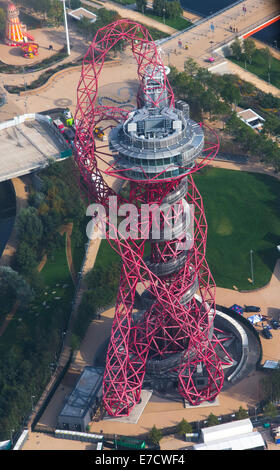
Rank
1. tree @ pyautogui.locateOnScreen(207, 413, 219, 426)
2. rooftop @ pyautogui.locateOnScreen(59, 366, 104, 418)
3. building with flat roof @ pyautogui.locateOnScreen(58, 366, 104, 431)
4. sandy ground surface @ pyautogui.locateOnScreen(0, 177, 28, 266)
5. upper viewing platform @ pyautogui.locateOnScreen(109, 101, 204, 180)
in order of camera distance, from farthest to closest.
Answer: sandy ground surface @ pyautogui.locateOnScreen(0, 177, 28, 266) < rooftop @ pyautogui.locateOnScreen(59, 366, 104, 418) < building with flat roof @ pyautogui.locateOnScreen(58, 366, 104, 431) < tree @ pyautogui.locateOnScreen(207, 413, 219, 426) < upper viewing platform @ pyautogui.locateOnScreen(109, 101, 204, 180)

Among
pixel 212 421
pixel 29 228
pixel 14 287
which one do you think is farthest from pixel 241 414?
pixel 29 228

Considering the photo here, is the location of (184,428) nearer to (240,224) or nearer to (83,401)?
(83,401)

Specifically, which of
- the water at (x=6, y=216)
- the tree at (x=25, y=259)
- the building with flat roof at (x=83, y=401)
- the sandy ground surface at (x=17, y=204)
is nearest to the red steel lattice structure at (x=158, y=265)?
the building with flat roof at (x=83, y=401)

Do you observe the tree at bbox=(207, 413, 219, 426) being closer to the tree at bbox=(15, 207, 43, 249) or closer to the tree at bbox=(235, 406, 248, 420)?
the tree at bbox=(235, 406, 248, 420)

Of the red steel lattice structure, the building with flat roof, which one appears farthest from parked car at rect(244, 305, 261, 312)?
the building with flat roof
